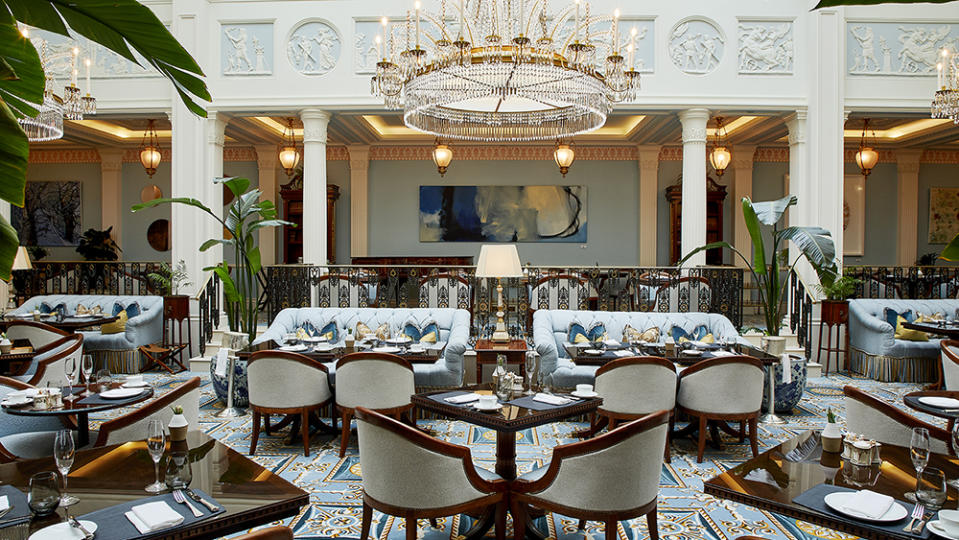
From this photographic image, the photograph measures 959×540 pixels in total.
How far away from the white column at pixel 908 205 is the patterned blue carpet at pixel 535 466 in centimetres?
834

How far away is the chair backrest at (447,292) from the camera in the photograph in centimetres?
918

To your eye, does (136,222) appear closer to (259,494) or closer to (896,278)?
(259,494)

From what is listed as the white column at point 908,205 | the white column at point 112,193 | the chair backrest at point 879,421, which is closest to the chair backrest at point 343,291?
the chair backrest at point 879,421

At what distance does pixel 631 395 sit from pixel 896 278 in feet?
28.0

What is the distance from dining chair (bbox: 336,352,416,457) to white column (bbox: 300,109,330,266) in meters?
4.49

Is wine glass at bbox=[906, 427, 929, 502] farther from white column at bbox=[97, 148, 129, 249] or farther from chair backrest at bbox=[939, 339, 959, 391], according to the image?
white column at bbox=[97, 148, 129, 249]

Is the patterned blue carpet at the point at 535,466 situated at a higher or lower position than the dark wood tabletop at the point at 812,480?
lower

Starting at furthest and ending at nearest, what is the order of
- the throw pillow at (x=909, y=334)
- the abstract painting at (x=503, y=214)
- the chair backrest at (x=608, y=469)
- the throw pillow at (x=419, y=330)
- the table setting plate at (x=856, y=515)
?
1. the abstract painting at (x=503, y=214)
2. the throw pillow at (x=909, y=334)
3. the throw pillow at (x=419, y=330)
4. the chair backrest at (x=608, y=469)
5. the table setting plate at (x=856, y=515)

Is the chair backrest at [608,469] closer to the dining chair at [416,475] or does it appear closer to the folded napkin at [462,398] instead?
the dining chair at [416,475]

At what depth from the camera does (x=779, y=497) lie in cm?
248

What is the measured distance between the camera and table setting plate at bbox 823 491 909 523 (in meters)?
2.24

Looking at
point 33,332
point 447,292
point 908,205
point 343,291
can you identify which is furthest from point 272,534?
point 908,205

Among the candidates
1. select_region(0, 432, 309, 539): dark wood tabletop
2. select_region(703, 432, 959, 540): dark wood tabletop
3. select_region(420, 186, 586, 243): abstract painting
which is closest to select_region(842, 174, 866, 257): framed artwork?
select_region(420, 186, 586, 243): abstract painting

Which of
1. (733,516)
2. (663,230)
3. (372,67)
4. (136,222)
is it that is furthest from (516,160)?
(733,516)
